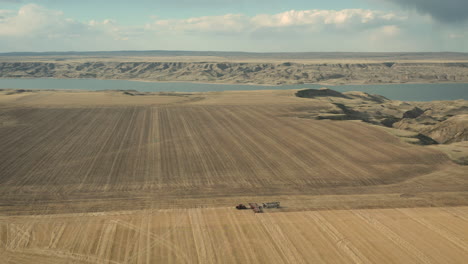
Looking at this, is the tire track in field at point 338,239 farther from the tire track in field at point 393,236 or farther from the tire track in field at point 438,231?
the tire track in field at point 438,231

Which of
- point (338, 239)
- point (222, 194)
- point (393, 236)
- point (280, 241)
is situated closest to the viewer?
point (280, 241)

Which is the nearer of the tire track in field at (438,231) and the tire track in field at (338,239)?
the tire track in field at (338,239)

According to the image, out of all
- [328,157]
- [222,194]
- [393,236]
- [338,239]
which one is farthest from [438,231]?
[328,157]

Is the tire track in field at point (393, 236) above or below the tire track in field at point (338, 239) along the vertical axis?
below

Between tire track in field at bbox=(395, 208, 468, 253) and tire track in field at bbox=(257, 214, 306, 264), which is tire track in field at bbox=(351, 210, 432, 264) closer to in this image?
tire track in field at bbox=(395, 208, 468, 253)

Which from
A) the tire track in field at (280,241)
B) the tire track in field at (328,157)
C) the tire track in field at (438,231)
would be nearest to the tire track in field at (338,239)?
the tire track in field at (280,241)

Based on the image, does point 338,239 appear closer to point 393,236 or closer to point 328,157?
point 393,236

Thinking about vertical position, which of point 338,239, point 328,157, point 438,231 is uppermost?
point 328,157

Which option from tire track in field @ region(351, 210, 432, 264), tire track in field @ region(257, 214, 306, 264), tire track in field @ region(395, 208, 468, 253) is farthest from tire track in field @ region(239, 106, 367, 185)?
tire track in field @ region(257, 214, 306, 264)
